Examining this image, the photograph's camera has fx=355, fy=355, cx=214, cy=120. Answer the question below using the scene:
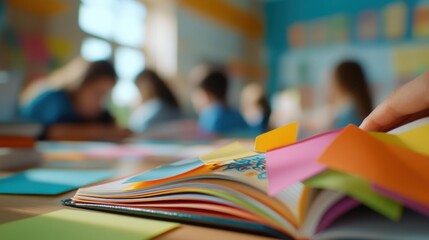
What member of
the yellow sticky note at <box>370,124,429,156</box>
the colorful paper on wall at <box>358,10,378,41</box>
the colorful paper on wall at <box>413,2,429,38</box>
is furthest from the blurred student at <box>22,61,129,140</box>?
the colorful paper on wall at <box>413,2,429,38</box>

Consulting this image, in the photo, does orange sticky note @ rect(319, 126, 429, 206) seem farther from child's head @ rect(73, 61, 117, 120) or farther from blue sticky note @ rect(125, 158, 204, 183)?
child's head @ rect(73, 61, 117, 120)

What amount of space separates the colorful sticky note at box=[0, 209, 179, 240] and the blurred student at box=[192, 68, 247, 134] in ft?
7.64

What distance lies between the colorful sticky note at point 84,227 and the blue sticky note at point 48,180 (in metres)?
0.13

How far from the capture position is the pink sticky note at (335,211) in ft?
0.81

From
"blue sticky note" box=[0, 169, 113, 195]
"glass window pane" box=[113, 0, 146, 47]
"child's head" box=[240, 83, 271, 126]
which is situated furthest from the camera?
"child's head" box=[240, 83, 271, 126]

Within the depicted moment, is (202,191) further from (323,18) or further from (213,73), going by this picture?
(323,18)

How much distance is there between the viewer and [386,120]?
48 cm

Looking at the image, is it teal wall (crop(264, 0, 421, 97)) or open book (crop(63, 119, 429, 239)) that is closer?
open book (crop(63, 119, 429, 239))

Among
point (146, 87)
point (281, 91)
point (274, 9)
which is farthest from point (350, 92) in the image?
point (274, 9)

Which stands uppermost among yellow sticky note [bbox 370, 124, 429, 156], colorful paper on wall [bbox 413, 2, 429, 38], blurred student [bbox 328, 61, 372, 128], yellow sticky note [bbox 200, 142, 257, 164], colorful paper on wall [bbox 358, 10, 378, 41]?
colorful paper on wall [bbox 358, 10, 378, 41]

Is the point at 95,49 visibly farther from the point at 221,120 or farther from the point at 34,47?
the point at 221,120

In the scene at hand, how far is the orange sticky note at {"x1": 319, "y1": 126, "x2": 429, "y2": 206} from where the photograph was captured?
230 millimetres

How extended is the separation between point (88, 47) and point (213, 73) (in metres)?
1.00

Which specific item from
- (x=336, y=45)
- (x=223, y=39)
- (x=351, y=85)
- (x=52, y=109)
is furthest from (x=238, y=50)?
(x=52, y=109)
